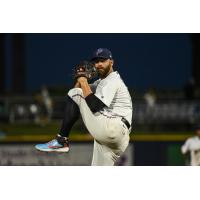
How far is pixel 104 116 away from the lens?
15.3ft

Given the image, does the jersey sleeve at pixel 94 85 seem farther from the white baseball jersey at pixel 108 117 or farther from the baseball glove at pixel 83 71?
the baseball glove at pixel 83 71

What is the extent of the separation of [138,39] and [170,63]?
A: 3.64 ft

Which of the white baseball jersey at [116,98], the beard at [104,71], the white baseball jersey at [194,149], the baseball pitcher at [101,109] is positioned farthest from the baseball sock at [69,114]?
the white baseball jersey at [194,149]

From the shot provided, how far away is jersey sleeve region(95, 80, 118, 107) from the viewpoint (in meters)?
4.62

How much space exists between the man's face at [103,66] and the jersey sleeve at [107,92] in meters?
0.12

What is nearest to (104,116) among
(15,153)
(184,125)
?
(15,153)

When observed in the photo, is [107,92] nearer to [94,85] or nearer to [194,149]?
[94,85]

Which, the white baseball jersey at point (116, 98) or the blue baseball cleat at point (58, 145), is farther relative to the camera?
the blue baseball cleat at point (58, 145)

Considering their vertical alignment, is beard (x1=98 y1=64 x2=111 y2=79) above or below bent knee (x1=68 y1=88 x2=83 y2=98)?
above

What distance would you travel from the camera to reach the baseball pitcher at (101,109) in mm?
4613

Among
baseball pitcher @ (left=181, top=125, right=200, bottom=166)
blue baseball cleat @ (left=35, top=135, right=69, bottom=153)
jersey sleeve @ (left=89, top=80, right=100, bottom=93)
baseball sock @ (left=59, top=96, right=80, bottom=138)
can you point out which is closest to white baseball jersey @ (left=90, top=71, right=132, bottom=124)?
jersey sleeve @ (left=89, top=80, right=100, bottom=93)

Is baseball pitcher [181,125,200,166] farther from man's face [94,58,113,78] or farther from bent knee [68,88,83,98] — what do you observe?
bent knee [68,88,83,98]

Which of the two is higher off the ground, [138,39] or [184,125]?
[138,39]

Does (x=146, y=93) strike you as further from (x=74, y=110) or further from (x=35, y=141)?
(x=74, y=110)
